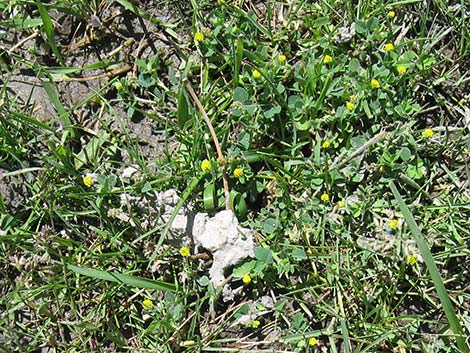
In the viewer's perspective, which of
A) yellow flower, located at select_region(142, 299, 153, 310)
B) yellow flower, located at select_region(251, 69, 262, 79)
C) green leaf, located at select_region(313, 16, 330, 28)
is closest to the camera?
yellow flower, located at select_region(142, 299, 153, 310)

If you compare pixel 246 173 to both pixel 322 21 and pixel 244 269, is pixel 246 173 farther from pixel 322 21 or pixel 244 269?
pixel 322 21

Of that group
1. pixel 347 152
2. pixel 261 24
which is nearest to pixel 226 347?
pixel 347 152

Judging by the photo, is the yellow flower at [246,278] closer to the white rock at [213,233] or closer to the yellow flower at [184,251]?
the white rock at [213,233]

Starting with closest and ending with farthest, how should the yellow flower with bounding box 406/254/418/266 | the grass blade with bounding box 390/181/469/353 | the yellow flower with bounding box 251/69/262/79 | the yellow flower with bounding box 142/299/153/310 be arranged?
1. the grass blade with bounding box 390/181/469/353
2. the yellow flower with bounding box 406/254/418/266
3. the yellow flower with bounding box 142/299/153/310
4. the yellow flower with bounding box 251/69/262/79

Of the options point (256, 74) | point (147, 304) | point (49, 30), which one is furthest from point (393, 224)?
point (49, 30)

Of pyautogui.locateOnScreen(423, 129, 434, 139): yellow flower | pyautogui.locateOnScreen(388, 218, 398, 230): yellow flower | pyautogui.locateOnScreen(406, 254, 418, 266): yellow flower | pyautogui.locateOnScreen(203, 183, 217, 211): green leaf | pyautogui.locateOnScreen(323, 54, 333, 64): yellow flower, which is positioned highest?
pyautogui.locateOnScreen(323, 54, 333, 64): yellow flower

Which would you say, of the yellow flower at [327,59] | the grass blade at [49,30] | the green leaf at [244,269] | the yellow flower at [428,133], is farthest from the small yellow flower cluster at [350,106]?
the grass blade at [49,30]

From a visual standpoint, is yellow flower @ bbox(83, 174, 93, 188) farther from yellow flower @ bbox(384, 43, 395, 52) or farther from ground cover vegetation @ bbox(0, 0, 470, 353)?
yellow flower @ bbox(384, 43, 395, 52)

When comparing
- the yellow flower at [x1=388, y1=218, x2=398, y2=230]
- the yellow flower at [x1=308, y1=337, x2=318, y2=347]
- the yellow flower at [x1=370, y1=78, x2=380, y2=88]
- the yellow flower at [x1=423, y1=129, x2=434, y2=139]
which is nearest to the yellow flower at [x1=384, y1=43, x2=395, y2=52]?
the yellow flower at [x1=370, y1=78, x2=380, y2=88]
